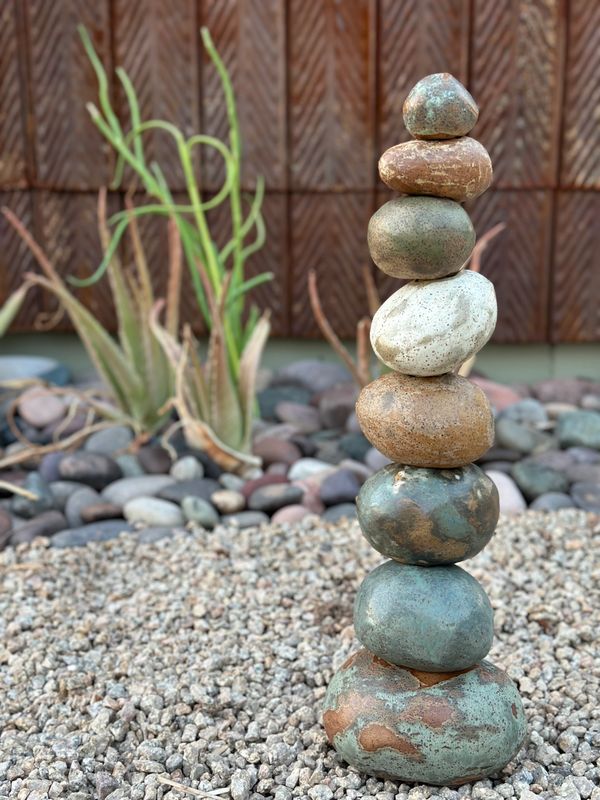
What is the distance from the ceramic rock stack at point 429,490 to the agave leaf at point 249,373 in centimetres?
165

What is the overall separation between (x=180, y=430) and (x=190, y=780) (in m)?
2.02

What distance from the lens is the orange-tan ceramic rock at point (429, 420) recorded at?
156 centimetres

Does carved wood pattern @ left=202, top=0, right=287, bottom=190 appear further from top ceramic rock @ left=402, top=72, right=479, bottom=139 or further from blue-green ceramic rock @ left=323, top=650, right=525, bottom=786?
blue-green ceramic rock @ left=323, top=650, right=525, bottom=786

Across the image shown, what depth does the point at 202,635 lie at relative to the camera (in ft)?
7.07

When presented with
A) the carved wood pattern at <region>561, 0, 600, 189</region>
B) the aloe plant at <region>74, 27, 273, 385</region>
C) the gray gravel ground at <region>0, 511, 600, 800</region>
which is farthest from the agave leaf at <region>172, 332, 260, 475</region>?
the carved wood pattern at <region>561, 0, 600, 189</region>

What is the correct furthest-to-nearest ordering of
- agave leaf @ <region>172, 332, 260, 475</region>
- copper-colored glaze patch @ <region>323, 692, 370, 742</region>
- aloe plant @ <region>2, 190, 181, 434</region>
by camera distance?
aloe plant @ <region>2, 190, 181, 434</region>, agave leaf @ <region>172, 332, 260, 475</region>, copper-colored glaze patch @ <region>323, 692, 370, 742</region>

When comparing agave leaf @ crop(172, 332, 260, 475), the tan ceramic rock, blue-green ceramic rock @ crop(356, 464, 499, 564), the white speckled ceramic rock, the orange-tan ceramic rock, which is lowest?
agave leaf @ crop(172, 332, 260, 475)

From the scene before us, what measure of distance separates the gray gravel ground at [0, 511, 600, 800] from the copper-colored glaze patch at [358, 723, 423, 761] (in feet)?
0.23

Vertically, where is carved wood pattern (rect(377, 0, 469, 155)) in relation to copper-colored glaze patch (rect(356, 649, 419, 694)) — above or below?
above

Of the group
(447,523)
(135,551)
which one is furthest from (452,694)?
(135,551)

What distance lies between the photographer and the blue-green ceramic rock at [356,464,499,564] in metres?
1.57

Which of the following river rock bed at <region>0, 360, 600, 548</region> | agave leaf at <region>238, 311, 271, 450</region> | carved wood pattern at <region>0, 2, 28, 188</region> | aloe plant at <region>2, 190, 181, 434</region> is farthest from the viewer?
carved wood pattern at <region>0, 2, 28, 188</region>

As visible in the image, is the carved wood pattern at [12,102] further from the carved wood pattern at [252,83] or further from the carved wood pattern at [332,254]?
the carved wood pattern at [332,254]

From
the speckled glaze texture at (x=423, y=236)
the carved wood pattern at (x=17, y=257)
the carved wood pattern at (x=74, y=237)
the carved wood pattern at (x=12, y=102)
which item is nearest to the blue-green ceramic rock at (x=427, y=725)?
the speckled glaze texture at (x=423, y=236)
